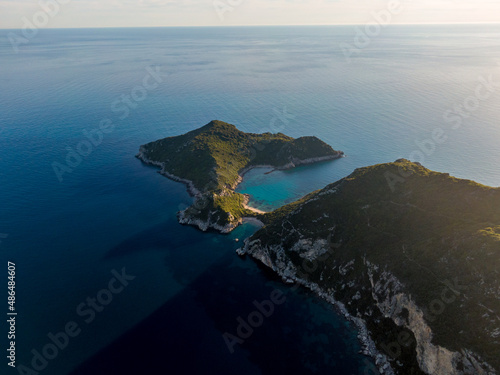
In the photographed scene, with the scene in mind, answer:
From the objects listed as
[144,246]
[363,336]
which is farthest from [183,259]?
[363,336]

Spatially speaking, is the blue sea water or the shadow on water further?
the blue sea water

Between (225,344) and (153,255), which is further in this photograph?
(153,255)

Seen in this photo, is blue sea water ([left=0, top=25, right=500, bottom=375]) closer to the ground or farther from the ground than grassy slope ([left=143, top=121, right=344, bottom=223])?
closer to the ground

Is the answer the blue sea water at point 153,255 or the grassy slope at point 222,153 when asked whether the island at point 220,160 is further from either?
the blue sea water at point 153,255

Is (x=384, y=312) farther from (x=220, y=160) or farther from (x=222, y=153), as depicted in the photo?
(x=222, y=153)

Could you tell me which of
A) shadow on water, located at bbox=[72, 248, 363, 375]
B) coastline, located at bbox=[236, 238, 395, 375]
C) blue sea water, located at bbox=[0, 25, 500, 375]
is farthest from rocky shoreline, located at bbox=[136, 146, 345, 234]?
shadow on water, located at bbox=[72, 248, 363, 375]

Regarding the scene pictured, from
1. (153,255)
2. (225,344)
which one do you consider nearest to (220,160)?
(153,255)

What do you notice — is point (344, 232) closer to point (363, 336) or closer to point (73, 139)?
point (363, 336)

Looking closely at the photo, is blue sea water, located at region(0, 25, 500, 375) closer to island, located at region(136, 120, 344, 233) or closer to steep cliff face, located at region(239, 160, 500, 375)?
island, located at region(136, 120, 344, 233)
